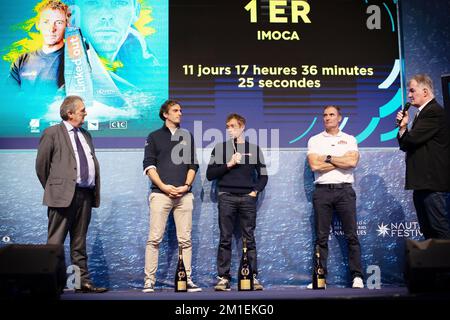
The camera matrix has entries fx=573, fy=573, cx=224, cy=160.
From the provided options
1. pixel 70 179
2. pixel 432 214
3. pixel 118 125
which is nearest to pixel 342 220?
pixel 432 214

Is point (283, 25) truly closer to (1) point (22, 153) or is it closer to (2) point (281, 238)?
(2) point (281, 238)

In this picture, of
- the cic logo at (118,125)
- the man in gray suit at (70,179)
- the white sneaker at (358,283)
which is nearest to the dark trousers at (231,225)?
the white sneaker at (358,283)

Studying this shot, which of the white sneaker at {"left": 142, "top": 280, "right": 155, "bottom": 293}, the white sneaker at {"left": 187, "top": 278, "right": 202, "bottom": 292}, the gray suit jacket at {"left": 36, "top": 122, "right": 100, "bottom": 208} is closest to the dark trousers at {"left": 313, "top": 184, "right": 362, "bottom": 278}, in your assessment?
the white sneaker at {"left": 187, "top": 278, "right": 202, "bottom": 292}

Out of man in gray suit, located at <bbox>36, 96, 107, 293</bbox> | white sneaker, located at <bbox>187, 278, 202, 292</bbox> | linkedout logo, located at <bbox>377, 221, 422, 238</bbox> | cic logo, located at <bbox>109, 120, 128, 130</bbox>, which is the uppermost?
cic logo, located at <bbox>109, 120, 128, 130</bbox>

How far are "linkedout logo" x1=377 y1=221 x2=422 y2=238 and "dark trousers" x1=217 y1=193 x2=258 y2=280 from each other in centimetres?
132

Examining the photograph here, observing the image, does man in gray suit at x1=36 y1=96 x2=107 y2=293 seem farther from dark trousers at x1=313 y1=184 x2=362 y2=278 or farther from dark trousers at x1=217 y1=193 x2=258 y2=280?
dark trousers at x1=313 y1=184 x2=362 y2=278

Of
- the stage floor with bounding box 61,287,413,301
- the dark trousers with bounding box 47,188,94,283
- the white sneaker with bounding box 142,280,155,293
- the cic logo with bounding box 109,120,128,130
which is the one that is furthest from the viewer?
the cic logo with bounding box 109,120,128,130

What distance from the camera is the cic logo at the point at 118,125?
18.4ft

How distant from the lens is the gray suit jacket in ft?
15.0

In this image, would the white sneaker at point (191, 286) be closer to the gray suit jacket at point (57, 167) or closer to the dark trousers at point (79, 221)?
the dark trousers at point (79, 221)

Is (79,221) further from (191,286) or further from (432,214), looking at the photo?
(432,214)

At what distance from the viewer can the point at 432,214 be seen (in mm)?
4270

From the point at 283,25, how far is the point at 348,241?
7.37ft
